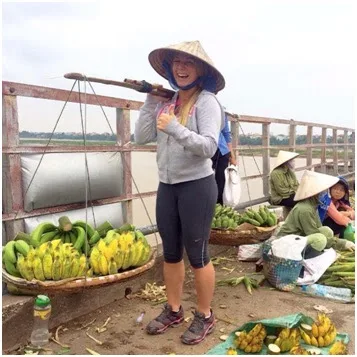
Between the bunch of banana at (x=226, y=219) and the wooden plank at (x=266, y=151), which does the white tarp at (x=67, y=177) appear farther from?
the wooden plank at (x=266, y=151)

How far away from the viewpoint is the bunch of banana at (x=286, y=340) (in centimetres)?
270

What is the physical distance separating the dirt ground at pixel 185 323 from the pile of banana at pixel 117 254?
553 mm

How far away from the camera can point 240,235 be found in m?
3.98

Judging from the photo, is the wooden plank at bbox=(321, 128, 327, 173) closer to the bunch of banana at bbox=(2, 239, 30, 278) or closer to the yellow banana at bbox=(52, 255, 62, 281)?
the bunch of banana at bbox=(2, 239, 30, 278)

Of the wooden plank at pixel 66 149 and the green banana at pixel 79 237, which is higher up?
the wooden plank at pixel 66 149

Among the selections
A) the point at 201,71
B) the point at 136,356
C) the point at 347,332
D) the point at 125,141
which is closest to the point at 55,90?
the point at 125,141

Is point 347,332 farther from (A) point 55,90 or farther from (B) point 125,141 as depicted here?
(A) point 55,90

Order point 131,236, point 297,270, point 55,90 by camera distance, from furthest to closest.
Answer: point 297,270, point 55,90, point 131,236

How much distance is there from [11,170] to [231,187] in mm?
2515

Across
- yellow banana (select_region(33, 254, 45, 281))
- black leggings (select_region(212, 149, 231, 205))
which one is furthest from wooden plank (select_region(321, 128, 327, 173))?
yellow banana (select_region(33, 254, 45, 281))

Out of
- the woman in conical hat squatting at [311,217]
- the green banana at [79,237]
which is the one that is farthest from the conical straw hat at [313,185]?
the green banana at [79,237]

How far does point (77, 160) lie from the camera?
373cm

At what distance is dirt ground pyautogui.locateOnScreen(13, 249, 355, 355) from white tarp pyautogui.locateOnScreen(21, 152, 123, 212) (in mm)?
950

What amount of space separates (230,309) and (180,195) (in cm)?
134
